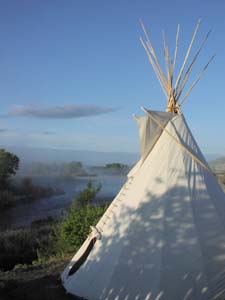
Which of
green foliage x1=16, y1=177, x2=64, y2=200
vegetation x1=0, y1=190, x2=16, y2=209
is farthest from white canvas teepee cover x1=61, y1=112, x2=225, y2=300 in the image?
green foliage x1=16, y1=177, x2=64, y2=200

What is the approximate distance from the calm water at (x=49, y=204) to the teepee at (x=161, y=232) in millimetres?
9514

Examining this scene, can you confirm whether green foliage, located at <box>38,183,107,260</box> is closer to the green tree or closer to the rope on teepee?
the rope on teepee

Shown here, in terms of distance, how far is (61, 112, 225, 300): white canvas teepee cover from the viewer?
473 cm

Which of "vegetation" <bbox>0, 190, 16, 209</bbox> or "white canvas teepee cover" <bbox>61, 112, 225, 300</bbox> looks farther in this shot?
"vegetation" <bbox>0, 190, 16, 209</bbox>

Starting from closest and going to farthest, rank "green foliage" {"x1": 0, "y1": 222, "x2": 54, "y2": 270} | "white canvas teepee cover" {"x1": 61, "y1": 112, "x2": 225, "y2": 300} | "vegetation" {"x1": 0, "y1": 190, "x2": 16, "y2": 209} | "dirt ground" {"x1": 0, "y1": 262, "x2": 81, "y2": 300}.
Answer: "white canvas teepee cover" {"x1": 61, "y1": 112, "x2": 225, "y2": 300} < "dirt ground" {"x1": 0, "y1": 262, "x2": 81, "y2": 300} < "green foliage" {"x1": 0, "y1": 222, "x2": 54, "y2": 270} < "vegetation" {"x1": 0, "y1": 190, "x2": 16, "y2": 209}

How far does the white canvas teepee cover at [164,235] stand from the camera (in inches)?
186

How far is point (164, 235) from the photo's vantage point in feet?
16.1

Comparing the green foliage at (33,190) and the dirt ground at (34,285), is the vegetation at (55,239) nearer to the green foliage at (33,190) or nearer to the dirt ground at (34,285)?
the dirt ground at (34,285)

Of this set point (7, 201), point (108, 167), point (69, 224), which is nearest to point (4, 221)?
point (7, 201)

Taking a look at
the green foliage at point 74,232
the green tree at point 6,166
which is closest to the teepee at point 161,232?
the green foliage at point 74,232

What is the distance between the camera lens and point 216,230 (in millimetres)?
5008

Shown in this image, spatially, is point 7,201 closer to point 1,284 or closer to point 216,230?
point 1,284

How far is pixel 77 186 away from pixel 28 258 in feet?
43.3

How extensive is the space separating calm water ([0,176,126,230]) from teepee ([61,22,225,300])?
9514 mm
